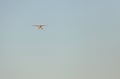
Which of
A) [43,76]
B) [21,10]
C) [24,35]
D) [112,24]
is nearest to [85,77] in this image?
[43,76]

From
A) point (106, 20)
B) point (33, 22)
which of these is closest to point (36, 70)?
point (33, 22)

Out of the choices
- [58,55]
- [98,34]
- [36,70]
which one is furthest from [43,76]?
[98,34]

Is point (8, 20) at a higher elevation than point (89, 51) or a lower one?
higher

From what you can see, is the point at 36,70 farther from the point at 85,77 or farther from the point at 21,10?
the point at 21,10

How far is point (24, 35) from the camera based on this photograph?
4.36m

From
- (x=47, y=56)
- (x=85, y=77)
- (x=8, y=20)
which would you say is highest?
(x=8, y=20)

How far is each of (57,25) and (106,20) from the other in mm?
963

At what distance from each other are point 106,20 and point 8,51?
2.00m

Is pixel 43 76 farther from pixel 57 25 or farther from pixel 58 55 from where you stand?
pixel 57 25

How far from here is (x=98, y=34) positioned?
4.33m

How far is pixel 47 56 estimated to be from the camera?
170 inches

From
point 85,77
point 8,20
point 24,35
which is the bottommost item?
point 85,77

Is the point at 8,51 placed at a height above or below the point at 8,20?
below

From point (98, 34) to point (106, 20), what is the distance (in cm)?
31
